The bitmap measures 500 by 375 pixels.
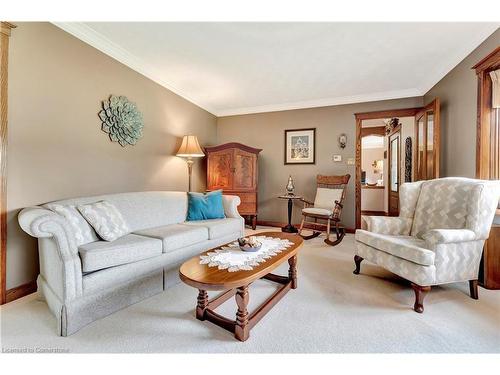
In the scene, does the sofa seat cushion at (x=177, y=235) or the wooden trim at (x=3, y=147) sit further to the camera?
the sofa seat cushion at (x=177, y=235)

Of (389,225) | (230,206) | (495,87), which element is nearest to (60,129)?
(230,206)

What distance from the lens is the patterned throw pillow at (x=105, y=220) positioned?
6.35ft

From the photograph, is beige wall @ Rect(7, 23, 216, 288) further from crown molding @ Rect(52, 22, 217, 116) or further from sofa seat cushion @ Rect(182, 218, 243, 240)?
sofa seat cushion @ Rect(182, 218, 243, 240)

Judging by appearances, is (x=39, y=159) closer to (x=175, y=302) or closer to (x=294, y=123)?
(x=175, y=302)

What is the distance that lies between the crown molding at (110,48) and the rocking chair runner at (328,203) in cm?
298

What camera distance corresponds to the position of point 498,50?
2.10m

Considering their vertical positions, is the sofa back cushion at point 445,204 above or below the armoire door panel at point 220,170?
below

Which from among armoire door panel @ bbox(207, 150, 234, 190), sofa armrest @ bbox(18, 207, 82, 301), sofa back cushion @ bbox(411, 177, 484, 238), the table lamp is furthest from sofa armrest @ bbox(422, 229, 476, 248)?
the table lamp

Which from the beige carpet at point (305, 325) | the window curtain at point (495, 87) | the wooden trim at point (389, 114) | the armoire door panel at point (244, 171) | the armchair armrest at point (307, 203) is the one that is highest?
the wooden trim at point (389, 114)

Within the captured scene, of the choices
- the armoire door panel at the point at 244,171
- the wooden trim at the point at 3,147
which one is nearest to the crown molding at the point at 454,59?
the armoire door panel at the point at 244,171

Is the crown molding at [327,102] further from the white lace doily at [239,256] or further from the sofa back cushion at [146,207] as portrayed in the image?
the white lace doily at [239,256]

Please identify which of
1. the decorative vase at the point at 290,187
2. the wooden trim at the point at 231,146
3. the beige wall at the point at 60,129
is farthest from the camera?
the decorative vase at the point at 290,187
